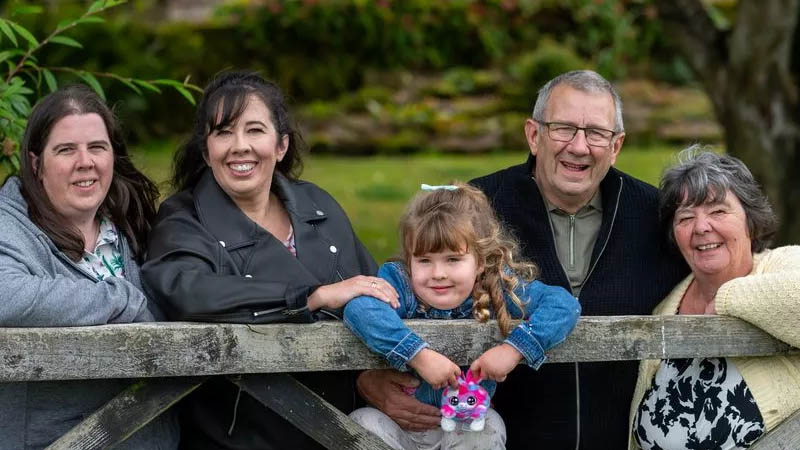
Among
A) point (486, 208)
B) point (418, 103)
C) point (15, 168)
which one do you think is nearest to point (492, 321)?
point (486, 208)

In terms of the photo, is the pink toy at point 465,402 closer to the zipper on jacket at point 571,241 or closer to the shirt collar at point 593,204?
the zipper on jacket at point 571,241

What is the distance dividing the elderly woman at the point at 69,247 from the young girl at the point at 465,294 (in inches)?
28.3

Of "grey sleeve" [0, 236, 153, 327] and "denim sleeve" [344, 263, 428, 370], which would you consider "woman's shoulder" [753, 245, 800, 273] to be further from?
"grey sleeve" [0, 236, 153, 327]

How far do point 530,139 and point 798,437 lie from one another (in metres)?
1.41

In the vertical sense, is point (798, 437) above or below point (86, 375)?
below

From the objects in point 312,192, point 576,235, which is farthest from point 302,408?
point 576,235

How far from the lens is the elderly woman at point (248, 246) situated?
316cm

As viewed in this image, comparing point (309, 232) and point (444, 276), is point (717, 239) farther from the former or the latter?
point (309, 232)

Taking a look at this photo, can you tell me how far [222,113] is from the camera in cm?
358

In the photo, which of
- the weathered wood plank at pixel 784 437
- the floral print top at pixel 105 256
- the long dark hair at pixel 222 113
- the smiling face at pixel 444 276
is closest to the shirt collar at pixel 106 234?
the floral print top at pixel 105 256

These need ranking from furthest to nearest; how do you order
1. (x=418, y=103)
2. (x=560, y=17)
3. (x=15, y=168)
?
(x=560, y=17) < (x=418, y=103) < (x=15, y=168)

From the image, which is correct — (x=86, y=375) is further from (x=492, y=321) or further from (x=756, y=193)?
(x=756, y=193)

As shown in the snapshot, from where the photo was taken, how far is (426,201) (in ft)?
11.1

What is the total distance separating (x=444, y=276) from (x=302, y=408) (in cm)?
56
